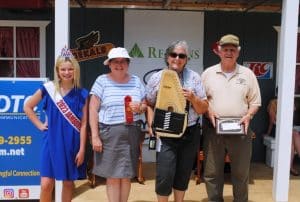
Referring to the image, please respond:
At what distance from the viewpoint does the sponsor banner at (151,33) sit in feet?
20.9

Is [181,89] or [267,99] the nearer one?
[181,89]

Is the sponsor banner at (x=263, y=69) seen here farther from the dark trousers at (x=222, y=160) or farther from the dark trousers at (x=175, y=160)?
the dark trousers at (x=175, y=160)

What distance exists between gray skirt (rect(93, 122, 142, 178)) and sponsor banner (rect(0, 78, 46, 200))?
109 centimetres

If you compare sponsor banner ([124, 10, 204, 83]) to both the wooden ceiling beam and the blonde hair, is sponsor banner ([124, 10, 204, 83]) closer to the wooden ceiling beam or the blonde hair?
the wooden ceiling beam

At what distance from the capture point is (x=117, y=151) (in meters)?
3.47

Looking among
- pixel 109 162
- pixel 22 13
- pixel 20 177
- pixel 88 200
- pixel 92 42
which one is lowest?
pixel 88 200

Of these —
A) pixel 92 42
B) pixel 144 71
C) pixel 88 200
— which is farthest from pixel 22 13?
pixel 88 200

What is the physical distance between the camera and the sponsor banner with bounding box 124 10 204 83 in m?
6.36

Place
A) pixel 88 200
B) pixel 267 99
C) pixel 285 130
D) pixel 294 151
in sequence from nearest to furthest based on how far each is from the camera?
pixel 285 130 → pixel 88 200 → pixel 294 151 → pixel 267 99

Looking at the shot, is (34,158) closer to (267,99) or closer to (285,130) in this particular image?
(285,130)

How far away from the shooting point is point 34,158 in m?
4.34

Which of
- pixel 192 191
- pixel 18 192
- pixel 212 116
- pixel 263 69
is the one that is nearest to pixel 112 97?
pixel 212 116

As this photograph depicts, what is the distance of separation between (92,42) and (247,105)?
3208 mm

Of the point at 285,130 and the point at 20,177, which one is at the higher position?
the point at 285,130
